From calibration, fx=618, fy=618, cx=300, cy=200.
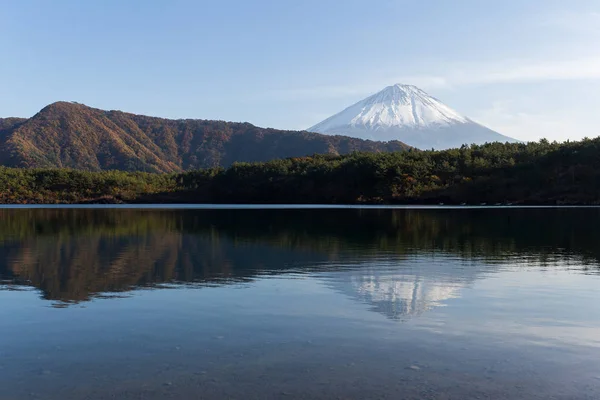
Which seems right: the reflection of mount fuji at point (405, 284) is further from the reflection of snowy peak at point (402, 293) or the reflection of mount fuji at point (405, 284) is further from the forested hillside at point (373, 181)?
the forested hillside at point (373, 181)

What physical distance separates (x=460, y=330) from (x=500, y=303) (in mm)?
3450

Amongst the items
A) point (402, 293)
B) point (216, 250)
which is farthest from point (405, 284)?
point (216, 250)

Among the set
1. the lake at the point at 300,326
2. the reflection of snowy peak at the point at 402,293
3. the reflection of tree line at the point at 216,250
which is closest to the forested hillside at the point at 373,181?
the reflection of tree line at the point at 216,250

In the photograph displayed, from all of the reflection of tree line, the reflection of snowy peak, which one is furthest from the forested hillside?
the reflection of snowy peak

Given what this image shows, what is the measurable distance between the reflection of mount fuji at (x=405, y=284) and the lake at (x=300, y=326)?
0.17 feet

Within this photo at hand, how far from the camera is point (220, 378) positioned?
9.04 m

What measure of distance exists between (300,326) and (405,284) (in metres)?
6.11

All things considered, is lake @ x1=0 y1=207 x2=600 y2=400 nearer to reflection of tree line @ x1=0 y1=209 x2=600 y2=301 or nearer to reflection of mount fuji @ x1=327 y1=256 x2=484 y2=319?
reflection of mount fuji @ x1=327 y1=256 x2=484 y2=319

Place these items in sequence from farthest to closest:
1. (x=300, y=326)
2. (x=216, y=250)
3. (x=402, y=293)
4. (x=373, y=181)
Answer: (x=373, y=181) < (x=216, y=250) < (x=402, y=293) < (x=300, y=326)

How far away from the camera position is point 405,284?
17.8 meters

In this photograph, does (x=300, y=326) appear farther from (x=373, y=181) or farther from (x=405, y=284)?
(x=373, y=181)

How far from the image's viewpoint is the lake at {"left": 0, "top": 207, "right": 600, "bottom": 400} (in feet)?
28.9

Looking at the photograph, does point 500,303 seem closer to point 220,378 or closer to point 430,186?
point 220,378

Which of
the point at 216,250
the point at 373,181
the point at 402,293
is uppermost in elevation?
the point at 373,181
